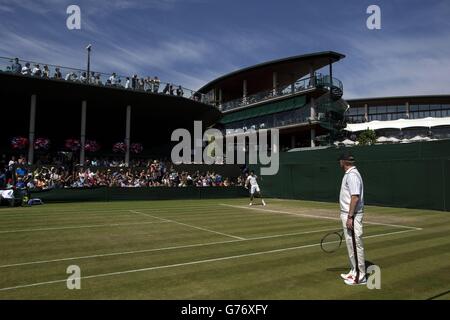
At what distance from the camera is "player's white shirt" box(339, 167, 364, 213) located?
7.09 m

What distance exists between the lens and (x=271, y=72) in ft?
187

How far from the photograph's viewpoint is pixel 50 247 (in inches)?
422

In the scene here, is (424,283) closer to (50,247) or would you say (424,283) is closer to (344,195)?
(344,195)

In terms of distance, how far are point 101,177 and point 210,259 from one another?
74.2 ft

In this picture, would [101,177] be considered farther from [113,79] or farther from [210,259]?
[210,259]

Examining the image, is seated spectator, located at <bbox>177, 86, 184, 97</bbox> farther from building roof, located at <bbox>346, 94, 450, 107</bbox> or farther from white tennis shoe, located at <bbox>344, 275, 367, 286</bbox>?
building roof, located at <bbox>346, 94, 450, 107</bbox>

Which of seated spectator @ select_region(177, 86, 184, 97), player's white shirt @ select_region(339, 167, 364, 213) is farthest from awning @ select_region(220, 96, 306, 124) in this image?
player's white shirt @ select_region(339, 167, 364, 213)

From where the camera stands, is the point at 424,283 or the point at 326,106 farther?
the point at 326,106

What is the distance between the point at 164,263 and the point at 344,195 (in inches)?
163

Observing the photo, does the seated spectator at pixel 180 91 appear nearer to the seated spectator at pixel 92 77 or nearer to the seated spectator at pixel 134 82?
the seated spectator at pixel 134 82

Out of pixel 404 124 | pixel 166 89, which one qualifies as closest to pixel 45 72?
pixel 166 89

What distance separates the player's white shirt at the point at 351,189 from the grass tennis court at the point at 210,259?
1372 mm

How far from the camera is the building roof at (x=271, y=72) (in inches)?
1953
